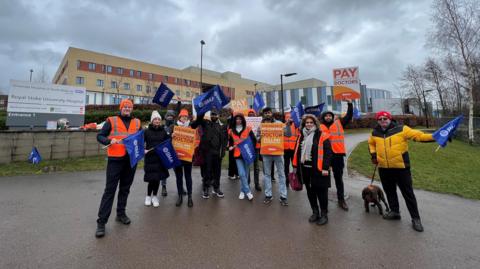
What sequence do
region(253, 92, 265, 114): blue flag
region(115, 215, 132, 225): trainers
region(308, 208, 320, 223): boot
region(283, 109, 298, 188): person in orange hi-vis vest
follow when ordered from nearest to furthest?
region(115, 215, 132, 225): trainers
region(308, 208, 320, 223): boot
region(283, 109, 298, 188): person in orange hi-vis vest
region(253, 92, 265, 114): blue flag

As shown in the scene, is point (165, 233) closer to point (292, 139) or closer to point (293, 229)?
point (293, 229)

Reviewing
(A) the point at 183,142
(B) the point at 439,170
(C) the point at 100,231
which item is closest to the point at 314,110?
(A) the point at 183,142

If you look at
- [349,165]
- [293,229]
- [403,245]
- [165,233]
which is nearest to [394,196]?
[403,245]

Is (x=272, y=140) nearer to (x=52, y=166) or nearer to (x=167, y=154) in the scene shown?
(x=167, y=154)

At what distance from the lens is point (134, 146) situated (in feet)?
12.8

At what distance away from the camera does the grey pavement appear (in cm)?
287

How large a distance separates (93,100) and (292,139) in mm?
52843

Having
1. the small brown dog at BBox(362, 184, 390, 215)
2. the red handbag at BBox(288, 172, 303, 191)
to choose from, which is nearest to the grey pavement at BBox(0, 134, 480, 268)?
the small brown dog at BBox(362, 184, 390, 215)

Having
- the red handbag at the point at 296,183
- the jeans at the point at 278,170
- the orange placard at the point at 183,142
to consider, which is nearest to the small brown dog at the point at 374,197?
the red handbag at the point at 296,183

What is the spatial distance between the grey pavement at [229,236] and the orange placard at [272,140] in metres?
1.12

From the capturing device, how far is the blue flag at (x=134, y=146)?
3.81 m

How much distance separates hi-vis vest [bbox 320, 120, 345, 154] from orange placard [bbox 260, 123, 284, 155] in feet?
2.94

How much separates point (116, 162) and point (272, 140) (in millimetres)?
2986

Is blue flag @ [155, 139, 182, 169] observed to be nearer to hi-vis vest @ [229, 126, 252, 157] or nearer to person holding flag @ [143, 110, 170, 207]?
person holding flag @ [143, 110, 170, 207]
